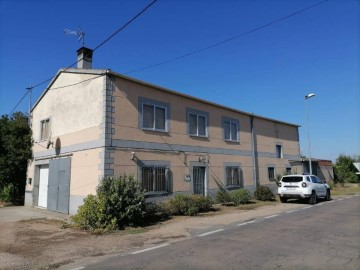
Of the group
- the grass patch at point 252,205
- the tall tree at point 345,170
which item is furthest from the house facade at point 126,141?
the tall tree at point 345,170

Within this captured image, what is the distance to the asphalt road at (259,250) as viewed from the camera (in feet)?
21.1

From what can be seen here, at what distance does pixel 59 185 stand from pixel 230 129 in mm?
11143

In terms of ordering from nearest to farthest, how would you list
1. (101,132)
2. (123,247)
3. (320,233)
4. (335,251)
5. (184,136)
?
(335,251) < (123,247) < (320,233) < (101,132) < (184,136)

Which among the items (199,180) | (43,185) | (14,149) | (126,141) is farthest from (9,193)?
(199,180)

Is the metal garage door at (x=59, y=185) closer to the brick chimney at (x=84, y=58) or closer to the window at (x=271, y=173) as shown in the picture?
the brick chimney at (x=84, y=58)

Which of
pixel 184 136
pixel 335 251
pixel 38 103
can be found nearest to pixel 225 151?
pixel 184 136

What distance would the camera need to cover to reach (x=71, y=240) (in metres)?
9.84

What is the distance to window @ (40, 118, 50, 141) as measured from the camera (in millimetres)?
18741

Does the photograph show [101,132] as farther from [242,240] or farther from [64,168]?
[242,240]

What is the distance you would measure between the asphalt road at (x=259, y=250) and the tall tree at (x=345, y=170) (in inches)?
1291

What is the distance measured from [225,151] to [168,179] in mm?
5616

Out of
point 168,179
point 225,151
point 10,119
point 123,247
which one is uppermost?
point 10,119

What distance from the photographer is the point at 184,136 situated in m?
17.7

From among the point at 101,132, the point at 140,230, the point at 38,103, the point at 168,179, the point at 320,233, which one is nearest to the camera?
the point at 320,233
